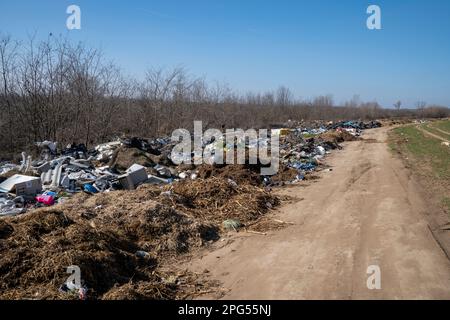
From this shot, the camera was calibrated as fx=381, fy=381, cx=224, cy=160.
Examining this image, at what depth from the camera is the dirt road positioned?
4.31m

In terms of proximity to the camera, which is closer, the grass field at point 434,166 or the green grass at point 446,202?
the green grass at point 446,202

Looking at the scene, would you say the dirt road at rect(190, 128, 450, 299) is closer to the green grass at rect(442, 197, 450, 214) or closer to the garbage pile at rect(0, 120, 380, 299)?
the green grass at rect(442, 197, 450, 214)

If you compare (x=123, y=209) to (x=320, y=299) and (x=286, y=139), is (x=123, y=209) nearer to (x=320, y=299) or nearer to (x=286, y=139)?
(x=320, y=299)

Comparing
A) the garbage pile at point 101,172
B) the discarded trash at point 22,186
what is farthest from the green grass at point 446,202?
the discarded trash at point 22,186

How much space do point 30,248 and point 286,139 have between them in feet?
53.2

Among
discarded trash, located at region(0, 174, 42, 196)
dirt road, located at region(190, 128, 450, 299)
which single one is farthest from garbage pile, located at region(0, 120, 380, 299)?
dirt road, located at region(190, 128, 450, 299)

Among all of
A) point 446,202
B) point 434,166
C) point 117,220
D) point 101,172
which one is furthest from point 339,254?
point 434,166

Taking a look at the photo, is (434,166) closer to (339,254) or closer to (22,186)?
(339,254)

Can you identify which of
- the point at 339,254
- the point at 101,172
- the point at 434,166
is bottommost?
the point at 339,254

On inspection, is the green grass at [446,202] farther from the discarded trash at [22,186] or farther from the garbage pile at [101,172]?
the discarded trash at [22,186]

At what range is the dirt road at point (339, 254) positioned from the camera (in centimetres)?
431

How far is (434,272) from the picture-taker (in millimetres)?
4676

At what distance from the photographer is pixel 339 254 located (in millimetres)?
5332
